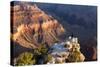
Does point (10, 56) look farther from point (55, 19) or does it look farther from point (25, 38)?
point (55, 19)

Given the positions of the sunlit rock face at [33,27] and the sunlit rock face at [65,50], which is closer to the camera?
the sunlit rock face at [33,27]

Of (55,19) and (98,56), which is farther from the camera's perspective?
(98,56)

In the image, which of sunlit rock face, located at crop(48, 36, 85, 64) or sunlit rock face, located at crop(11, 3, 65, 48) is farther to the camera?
sunlit rock face, located at crop(48, 36, 85, 64)

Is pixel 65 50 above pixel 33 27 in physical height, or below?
below

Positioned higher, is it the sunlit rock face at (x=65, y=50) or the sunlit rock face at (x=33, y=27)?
the sunlit rock face at (x=33, y=27)

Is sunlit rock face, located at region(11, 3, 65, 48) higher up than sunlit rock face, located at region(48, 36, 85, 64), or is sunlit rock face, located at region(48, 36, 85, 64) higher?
sunlit rock face, located at region(11, 3, 65, 48)
